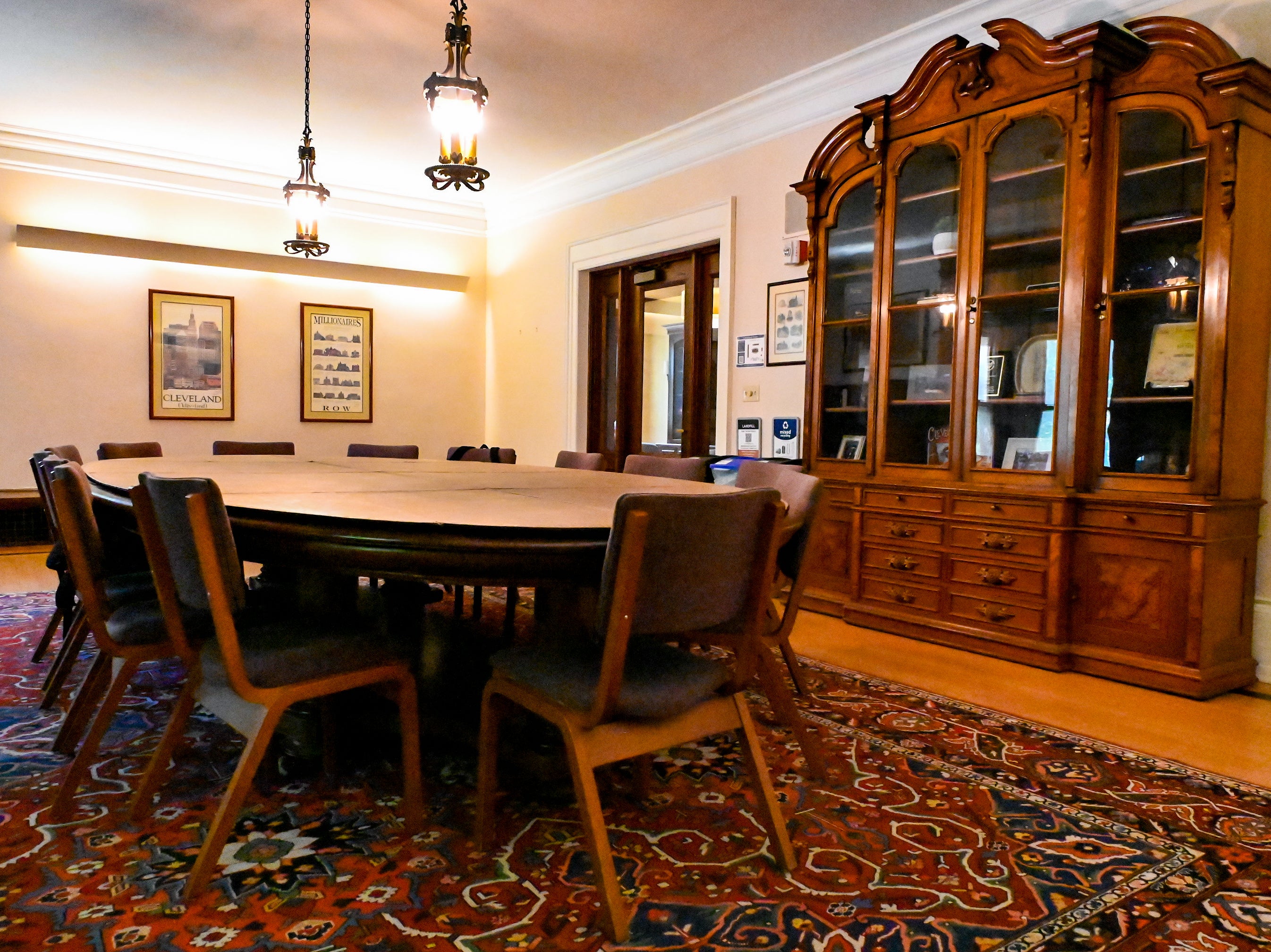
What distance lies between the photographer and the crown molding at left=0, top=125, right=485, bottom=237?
5.73 meters

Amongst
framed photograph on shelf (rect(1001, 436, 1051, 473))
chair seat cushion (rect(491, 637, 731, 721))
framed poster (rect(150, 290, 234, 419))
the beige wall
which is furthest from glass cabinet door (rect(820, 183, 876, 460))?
framed poster (rect(150, 290, 234, 419))

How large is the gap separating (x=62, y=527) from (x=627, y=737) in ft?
4.49

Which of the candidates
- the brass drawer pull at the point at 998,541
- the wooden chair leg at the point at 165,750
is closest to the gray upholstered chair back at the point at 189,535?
the wooden chair leg at the point at 165,750

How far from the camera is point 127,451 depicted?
13.9ft

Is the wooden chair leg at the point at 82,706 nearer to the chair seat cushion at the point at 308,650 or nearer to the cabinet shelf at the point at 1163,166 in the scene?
the chair seat cushion at the point at 308,650

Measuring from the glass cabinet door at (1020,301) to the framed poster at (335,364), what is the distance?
5.13 m

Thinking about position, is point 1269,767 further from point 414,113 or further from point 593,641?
point 414,113

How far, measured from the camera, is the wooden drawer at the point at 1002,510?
333 cm

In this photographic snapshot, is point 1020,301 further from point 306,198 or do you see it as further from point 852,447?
point 306,198

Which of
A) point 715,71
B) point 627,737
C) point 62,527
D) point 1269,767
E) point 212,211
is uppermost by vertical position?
point 715,71

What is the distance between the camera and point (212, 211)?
6375 mm

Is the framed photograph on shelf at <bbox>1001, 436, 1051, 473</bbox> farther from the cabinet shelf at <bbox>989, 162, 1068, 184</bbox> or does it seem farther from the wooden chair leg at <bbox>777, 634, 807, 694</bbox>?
the wooden chair leg at <bbox>777, 634, 807, 694</bbox>

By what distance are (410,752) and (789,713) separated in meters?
0.95

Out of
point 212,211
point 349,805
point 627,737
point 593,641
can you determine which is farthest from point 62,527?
point 212,211
